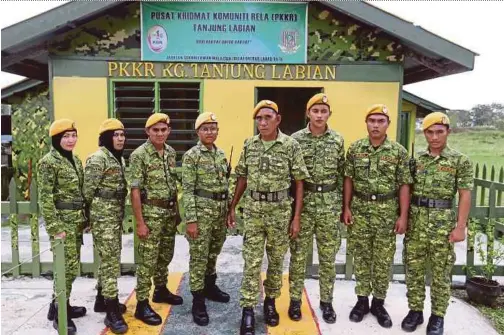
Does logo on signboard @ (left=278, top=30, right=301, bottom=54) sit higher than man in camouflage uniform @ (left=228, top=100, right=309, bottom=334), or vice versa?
logo on signboard @ (left=278, top=30, right=301, bottom=54)

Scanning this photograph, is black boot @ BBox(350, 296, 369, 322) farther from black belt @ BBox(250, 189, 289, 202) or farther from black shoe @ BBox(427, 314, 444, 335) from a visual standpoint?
black belt @ BBox(250, 189, 289, 202)

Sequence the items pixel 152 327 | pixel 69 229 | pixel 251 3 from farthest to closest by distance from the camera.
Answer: pixel 251 3 < pixel 152 327 < pixel 69 229

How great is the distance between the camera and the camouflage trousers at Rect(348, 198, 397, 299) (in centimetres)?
384

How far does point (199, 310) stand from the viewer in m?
3.99

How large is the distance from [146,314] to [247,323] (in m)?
0.99

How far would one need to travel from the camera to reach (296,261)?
3938mm

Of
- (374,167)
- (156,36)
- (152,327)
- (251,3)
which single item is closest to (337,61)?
(251,3)

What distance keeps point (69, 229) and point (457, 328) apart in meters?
3.76

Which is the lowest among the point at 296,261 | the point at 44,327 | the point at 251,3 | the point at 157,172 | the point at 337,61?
the point at 44,327

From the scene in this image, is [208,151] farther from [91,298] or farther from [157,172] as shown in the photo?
[91,298]

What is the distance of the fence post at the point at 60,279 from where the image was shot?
3270 millimetres

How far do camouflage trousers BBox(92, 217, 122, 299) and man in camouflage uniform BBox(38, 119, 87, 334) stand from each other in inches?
7.3

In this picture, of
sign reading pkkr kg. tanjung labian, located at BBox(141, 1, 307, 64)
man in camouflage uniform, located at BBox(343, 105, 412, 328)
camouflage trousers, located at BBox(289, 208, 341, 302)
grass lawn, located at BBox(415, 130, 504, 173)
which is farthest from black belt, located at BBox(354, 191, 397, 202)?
grass lawn, located at BBox(415, 130, 504, 173)

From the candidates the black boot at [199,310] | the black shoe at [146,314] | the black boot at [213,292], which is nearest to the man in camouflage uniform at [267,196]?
the black boot at [199,310]
